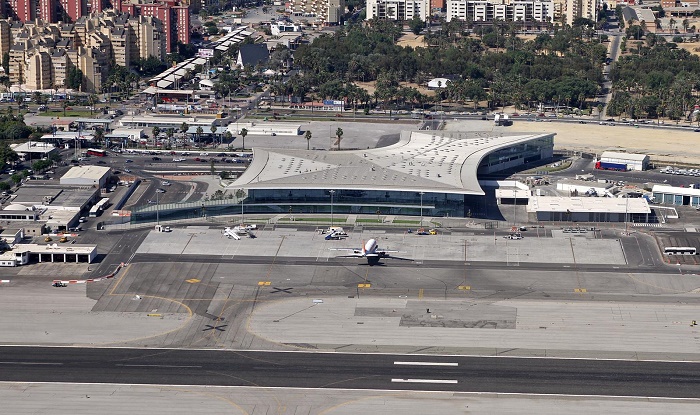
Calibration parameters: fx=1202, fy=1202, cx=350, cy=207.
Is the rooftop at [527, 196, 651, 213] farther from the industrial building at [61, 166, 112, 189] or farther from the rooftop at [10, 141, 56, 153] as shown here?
the rooftop at [10, 141, 56, 153]

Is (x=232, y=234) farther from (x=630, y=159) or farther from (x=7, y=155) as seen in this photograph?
(x=630, y=159)

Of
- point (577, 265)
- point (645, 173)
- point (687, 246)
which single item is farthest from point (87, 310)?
point (645, 173)

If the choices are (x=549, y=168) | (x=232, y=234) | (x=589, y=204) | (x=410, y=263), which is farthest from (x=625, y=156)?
(x=232, y=234)

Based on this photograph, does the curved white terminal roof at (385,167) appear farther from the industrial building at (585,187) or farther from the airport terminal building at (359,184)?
the industrial building at (585,187)

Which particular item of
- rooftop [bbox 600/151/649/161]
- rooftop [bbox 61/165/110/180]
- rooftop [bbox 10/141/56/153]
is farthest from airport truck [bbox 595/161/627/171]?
rooftop [bbox 10/141/56/153]

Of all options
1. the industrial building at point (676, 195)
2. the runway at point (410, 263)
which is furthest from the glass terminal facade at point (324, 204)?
the industrial building at point (676, 195)

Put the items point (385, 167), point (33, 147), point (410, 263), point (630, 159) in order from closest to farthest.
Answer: point (410, 263) < point (385, 167) < point (630, 159) < point (33, 147)
